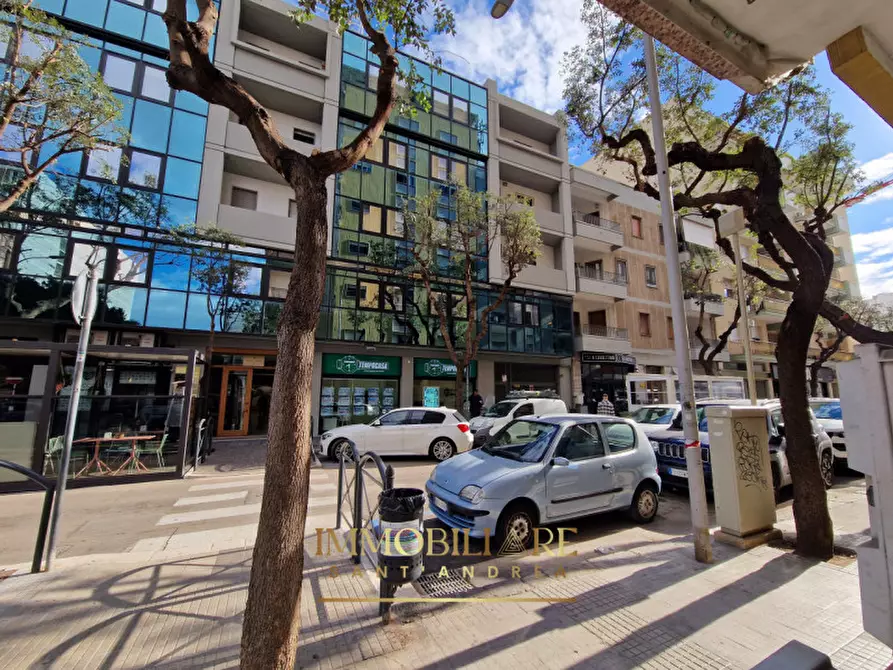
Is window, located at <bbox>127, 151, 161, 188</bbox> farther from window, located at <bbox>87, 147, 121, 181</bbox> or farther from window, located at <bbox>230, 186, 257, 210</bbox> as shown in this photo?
window, located at <bbox>230, 186, 257, 210</bbox>

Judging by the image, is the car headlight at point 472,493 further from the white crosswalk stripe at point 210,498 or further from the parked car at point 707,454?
the white crosswalk stripe at point 210,498

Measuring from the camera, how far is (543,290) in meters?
22.3

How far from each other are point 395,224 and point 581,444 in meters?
15.6

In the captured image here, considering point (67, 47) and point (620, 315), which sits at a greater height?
point (67, 47)

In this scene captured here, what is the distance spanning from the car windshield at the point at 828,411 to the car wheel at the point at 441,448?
9.49 meters

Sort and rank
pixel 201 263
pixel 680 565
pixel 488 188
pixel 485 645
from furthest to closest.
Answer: pixel 488 188 → pixel 201 263 → pixel 680 565 → pixel 485 645

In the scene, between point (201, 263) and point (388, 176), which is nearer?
point (201, 263)

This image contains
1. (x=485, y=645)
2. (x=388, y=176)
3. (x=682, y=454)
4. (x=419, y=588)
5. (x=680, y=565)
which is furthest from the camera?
(x=388, y=176)

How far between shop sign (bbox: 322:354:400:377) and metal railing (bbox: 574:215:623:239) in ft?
46.9

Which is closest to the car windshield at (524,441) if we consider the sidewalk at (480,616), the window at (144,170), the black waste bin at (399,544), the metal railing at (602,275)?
the sidewalk at (480,616)

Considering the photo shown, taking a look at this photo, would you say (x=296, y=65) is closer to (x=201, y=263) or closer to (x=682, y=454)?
(x=201, y=263)

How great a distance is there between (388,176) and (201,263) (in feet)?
29.9

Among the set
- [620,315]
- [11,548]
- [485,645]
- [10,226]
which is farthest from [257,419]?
[620,315]

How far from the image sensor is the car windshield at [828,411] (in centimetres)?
1040
